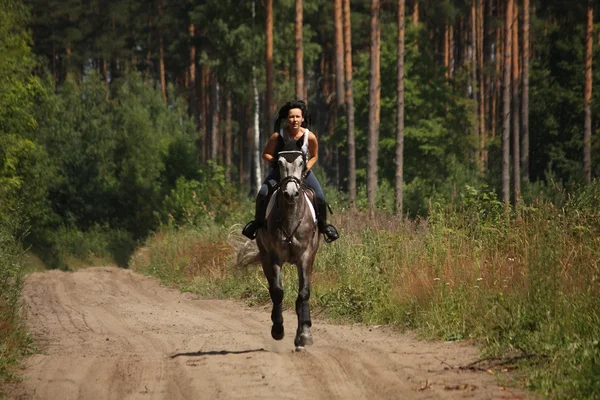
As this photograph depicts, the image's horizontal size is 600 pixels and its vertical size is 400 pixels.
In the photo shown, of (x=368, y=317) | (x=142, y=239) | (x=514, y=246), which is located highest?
(x=514, y=246)

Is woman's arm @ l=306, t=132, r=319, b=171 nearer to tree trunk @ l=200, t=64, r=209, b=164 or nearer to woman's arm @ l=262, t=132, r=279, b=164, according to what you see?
woman's arm @ l=262, t=132, r=279, b=164

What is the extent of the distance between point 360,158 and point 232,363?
39052 millimetres

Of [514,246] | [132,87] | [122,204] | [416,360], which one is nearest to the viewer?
[416,360]

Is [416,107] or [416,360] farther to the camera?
[416,107]

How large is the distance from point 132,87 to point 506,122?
35907 mm

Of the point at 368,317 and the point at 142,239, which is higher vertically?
the point at 368,317

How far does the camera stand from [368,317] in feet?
44.9

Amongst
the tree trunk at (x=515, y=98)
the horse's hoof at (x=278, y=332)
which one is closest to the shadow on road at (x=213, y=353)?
the horse's hoof at (x=278, y=332)

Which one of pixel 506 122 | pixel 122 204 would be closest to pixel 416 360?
pixel 506 122

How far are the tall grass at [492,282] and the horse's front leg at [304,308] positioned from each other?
63.9 inches

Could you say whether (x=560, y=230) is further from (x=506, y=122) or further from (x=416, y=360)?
(x=506, y=122)

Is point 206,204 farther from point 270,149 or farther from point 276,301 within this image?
point 276,301

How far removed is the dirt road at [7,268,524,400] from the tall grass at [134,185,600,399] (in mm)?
483

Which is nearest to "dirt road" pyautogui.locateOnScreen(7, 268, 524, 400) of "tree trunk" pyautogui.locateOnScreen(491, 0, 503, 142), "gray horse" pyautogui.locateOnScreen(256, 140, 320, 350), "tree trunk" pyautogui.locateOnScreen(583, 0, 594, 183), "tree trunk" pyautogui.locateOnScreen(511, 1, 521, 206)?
"gray horse" pyautogui.locateOnScreen(256, 140, 320, 350)
